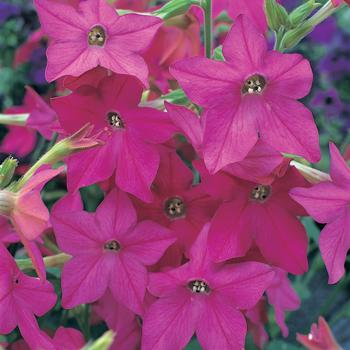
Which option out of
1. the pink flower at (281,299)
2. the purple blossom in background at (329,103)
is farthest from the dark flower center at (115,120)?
the purple blossom in background at (329,103)

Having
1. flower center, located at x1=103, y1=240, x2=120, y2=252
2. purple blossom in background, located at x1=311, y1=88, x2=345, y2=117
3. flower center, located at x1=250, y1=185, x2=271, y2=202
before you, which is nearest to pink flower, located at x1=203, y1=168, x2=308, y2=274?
flower center, located at x1=250, y1=185, x2=271, y2=202

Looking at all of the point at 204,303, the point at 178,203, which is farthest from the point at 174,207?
the point at 204,303

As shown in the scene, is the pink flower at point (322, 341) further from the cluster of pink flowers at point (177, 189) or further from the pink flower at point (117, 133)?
the pink flower at point (117, 133)

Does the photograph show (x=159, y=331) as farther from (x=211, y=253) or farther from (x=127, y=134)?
(x=127, y=134)

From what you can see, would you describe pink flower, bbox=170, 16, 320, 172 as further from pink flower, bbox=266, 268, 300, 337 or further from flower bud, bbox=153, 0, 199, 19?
pink flower, bbox=266, 268, 300, 337

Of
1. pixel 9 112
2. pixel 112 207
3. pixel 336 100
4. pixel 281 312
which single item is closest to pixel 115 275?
pixel 112 207

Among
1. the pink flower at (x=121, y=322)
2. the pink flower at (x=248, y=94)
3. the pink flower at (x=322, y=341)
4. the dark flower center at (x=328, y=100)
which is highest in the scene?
the pink flower at (x=248, y=94)

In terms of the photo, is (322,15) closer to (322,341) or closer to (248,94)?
(248,94)
